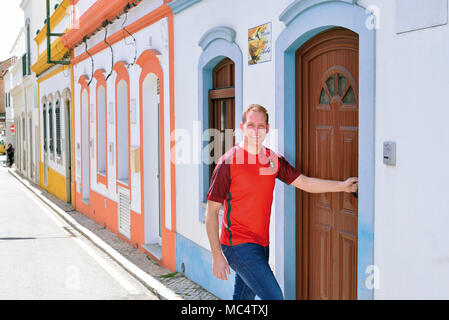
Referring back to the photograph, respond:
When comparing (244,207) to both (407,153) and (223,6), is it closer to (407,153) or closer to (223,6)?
(407,153)

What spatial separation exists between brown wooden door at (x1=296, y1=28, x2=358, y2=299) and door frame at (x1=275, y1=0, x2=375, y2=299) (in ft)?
0.26

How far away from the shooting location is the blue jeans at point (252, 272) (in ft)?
13.6

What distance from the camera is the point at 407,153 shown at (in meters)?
3.80

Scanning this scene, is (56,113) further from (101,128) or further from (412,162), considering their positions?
(412,162)

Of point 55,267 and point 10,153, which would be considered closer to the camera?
point 55,267

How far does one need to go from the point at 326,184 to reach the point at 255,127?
810 millimetres

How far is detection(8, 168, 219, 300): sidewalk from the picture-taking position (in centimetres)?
722

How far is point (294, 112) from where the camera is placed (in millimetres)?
5348

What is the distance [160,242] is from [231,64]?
4.11 meters

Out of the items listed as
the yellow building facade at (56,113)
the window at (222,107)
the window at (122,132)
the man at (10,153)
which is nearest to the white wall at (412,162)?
the window at (222,107)

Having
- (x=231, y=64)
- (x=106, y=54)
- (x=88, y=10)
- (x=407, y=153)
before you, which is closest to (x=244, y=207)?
(x=407, y=153)

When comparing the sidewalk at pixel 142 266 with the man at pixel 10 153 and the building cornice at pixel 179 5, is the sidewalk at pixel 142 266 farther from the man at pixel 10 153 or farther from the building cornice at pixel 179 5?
the man at pixel 10 153

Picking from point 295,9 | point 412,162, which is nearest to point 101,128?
point 295,9

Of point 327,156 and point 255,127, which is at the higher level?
point 255,127
